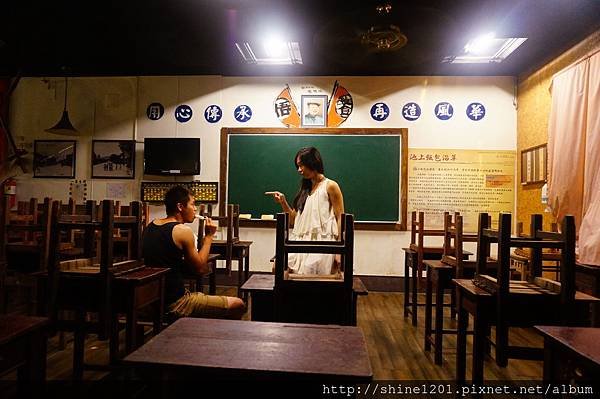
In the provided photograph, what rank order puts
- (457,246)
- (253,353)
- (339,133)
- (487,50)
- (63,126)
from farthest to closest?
(339,133) < (63,126) < (487,50) < (457,246) < (253,353)

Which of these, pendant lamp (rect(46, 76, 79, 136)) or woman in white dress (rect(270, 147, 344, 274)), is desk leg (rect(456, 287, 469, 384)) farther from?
pendant lamp (rect(46, 76, 79, 136))

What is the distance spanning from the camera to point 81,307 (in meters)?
1.97

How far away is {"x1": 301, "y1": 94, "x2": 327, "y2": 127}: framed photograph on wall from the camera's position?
202 inches

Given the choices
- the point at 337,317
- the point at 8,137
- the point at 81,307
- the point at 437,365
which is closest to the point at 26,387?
the point at 81,307

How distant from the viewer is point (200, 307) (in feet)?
7.58

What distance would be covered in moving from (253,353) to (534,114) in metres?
4.74

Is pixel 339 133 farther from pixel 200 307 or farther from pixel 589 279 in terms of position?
pixel 200 307

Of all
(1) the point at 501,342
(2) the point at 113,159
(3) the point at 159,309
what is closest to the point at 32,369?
(3) the point at 159,309

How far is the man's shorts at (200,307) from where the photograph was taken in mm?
2291

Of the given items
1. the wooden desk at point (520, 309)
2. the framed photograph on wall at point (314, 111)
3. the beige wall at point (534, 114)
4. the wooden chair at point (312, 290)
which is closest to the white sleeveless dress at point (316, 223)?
the wooden chair at point (312, 290)

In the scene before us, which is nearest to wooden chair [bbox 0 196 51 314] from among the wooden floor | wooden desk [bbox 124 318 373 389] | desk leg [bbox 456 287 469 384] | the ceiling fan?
the wooden floor

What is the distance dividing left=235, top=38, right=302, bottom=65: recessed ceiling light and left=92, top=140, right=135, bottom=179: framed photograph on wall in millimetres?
2038

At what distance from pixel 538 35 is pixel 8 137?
6.62 metres

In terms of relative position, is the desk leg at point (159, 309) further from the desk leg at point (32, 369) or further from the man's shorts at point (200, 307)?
the desk leg at point (32, 369)
